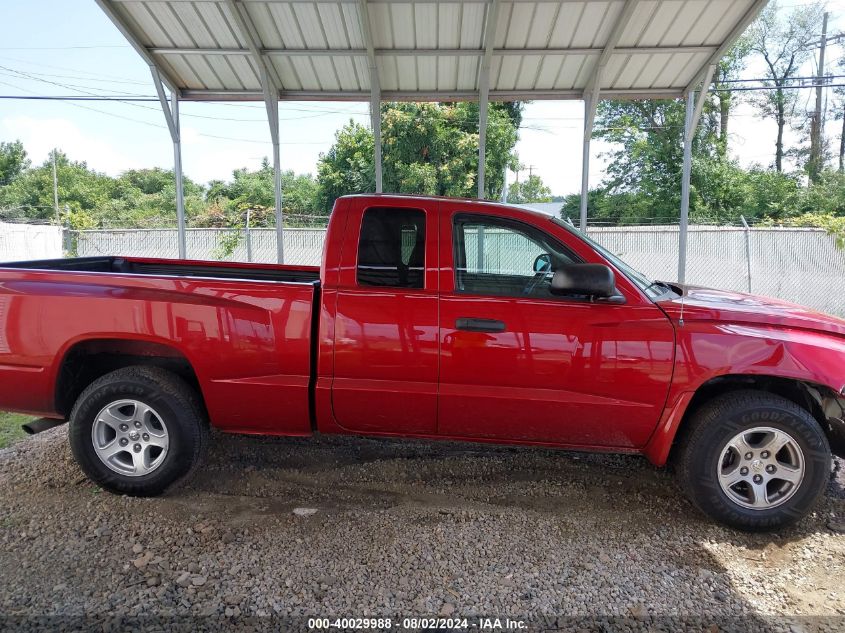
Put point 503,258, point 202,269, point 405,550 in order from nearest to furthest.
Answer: point 405,550 → point 503,258 → point 202,269

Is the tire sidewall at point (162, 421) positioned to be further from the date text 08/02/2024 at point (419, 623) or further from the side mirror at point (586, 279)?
the side mirror at point (586, 279)

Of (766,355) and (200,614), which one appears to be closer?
(200,614)

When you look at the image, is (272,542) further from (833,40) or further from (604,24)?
(833,40)

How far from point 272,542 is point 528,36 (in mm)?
7569

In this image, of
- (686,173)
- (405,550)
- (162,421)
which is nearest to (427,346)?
(405,550)

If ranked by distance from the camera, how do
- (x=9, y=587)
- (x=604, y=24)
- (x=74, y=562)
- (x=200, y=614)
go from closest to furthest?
(x=200, y=614) < (x=9, y=587) < (x=74, y=562) < (x=604, y=24)

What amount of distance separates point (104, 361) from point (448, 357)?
237 cm

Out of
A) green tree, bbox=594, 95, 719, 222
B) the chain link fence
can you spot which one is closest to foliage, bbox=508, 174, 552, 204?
green tree, bbox=594, 95, 719, 222

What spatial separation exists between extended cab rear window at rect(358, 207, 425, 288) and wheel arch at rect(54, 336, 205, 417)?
131 centimetres

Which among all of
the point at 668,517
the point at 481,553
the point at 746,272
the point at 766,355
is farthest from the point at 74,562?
the point at 746,272

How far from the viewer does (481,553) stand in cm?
313

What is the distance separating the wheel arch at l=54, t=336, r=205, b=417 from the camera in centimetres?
366

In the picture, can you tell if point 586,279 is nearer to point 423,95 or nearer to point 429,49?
point 429,49

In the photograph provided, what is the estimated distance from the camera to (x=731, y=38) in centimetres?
784
